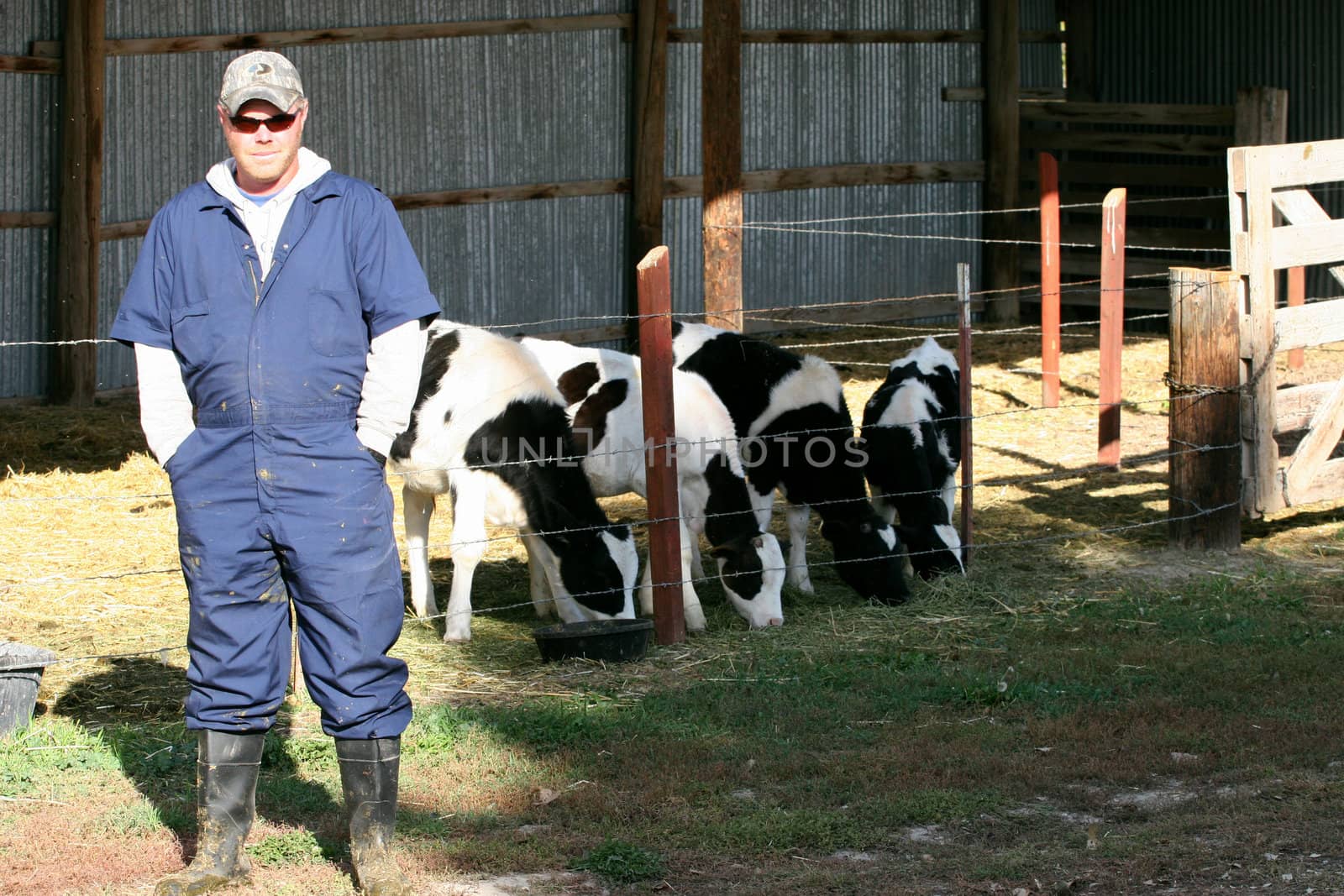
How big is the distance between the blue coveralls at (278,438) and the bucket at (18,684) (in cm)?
182

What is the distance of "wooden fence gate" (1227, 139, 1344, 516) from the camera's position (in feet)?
27.1

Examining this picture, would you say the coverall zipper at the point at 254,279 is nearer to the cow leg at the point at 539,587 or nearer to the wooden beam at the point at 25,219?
the cow leg at the point at 539,587

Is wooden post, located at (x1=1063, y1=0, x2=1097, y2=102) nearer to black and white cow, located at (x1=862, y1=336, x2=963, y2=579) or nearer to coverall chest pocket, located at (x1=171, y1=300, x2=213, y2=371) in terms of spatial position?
black and white cow, located at (x1=862, y1=336, x2=963, y2=579)

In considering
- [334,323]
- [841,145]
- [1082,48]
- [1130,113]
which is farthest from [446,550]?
[1082,48]

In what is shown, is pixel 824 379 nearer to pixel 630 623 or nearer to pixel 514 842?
pixel 630 623

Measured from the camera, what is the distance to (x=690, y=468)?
7.75m

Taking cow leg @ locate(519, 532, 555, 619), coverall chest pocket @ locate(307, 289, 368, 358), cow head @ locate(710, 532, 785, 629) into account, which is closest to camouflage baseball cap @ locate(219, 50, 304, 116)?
coverall chest pocket @ locate(307, 289, 368, 358)

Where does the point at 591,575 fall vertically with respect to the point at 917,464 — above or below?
below

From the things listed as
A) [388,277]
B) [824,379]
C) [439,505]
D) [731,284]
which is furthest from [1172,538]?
[388,277]

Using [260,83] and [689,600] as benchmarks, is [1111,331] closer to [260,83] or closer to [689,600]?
[689,600]

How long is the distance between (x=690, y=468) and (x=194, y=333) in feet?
12.8

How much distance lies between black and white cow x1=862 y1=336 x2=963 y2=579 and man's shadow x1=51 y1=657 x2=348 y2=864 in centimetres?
355

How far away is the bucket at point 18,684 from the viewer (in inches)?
224

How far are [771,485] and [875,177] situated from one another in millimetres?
8706
